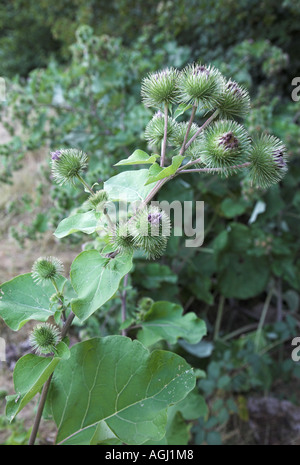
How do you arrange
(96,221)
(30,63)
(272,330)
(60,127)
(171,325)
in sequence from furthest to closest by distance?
(30,63)
(60,127)
(272,330)
(171,325)
(96,221)

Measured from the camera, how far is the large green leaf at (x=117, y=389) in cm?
81

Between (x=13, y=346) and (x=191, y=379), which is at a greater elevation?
(x=191, y=379)

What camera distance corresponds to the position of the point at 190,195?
1.86 metres

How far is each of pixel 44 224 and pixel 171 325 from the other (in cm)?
97

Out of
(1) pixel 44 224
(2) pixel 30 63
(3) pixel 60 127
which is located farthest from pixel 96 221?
(2) pixel 30 63

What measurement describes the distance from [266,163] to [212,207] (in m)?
1.36

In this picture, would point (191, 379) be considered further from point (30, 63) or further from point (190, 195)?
point (30, 63)

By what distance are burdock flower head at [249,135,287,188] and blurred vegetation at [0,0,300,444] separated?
2.57ft

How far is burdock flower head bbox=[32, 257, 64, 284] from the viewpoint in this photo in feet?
2.61

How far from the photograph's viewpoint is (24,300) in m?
0.83

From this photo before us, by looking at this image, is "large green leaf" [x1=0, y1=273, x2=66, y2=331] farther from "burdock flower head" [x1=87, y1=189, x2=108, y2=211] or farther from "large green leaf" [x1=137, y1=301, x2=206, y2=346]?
"large green leaf" [x1=137, y1=301, x2=206, y2=346]

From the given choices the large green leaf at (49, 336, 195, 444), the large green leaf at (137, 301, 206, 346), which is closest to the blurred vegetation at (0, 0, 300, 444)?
the large green leaf at (137, 301, 206, 346)

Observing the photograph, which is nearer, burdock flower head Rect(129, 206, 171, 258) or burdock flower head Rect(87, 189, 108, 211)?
burdock flower head Rect(129, 206, 171, 258)

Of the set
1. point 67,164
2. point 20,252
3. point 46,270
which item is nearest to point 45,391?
point 46,270
